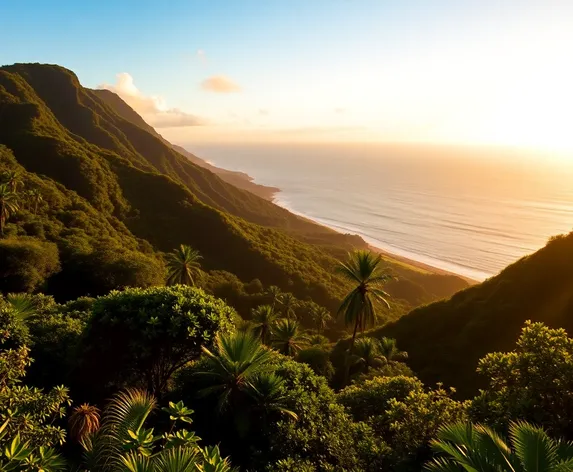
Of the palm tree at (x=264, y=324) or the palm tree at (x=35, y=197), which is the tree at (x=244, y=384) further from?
the palm tree at (x=35, y=197)

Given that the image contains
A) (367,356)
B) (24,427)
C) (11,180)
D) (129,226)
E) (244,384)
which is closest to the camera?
(24,427)

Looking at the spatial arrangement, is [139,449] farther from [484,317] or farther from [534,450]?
[484,317]

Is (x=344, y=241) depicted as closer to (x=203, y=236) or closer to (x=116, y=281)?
(x=203, y=236)

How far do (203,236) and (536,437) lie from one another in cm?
7457

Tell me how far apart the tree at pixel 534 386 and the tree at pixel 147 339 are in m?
9.69

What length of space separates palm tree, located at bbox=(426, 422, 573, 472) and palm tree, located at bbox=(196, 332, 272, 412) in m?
6.06

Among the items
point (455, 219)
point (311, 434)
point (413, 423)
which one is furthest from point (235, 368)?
point (455, 219)

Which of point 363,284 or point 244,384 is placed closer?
point 244,384

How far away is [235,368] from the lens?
1184 cm

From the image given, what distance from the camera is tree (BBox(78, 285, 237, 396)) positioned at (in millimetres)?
14680

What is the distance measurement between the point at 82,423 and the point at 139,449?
16.7 ft

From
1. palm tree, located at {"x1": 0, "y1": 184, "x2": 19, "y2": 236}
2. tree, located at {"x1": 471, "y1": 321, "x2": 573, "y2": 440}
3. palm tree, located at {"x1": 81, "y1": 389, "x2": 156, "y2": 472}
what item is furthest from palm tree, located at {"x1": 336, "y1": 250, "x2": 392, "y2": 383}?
palm tree, located at {"x1": 0, "y1": 184, "x2": 19, "y2": 236}

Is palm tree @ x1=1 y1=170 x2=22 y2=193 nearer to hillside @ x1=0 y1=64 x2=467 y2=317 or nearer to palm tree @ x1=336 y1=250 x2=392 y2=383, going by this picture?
hillside @ x1=0 y1=64 x2=467 y2=317

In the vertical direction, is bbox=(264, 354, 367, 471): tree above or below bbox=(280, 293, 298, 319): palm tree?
above
